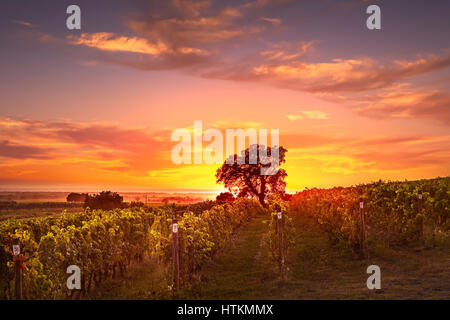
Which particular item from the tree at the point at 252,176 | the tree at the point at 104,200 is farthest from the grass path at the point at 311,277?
the tree at the point at 252,176

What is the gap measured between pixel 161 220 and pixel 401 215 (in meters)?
11.0

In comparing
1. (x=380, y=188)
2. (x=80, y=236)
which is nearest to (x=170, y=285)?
(x=80, y=236)

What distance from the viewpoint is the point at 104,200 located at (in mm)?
40469

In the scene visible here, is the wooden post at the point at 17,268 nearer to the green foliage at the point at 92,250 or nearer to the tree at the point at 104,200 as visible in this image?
the green foliage at the point at 92,250

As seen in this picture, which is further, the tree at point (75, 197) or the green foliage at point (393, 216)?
the tree at point (75, 197)

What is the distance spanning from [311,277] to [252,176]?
151 ft

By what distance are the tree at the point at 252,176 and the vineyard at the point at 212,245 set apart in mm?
35784

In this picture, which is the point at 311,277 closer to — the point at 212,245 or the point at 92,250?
the point at 212,245

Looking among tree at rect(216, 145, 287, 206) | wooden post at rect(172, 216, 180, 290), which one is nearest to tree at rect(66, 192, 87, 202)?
tree at rect(216, 145, 287, 206)

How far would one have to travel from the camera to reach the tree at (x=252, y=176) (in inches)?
2233

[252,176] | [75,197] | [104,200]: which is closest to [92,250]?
[104,200]

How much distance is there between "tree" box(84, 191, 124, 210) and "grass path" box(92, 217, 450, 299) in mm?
Answer: 26325
